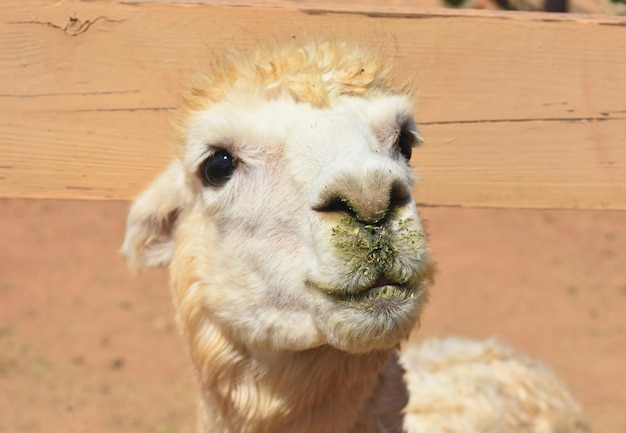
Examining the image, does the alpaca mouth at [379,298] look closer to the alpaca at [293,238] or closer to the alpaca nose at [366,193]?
the alpaca at [293,238]

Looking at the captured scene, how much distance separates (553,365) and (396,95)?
419cm

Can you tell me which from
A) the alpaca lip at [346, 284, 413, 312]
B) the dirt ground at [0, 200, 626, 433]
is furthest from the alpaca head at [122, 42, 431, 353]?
the dirt ground at [0, 200, 626, 433]

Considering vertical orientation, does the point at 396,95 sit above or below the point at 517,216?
above

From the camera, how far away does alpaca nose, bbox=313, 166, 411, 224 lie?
1.99 metres

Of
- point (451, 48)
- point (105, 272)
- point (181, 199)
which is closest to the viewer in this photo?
point (451, 48)

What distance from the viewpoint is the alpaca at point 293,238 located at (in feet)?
6.68

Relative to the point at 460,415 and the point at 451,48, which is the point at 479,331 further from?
the point at 451,48

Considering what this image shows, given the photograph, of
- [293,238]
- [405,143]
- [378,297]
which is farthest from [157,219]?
[378,297]

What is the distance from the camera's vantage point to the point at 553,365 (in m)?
6.15

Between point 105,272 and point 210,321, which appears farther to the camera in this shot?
point 105,272

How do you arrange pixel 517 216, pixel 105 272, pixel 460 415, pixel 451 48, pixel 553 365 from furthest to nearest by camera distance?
pixel 517 216 → pixel 105 272 → pixel 553 365 → pixel 460 415 → pixel 451 48

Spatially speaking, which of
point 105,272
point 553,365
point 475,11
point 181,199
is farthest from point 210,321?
point 105,272

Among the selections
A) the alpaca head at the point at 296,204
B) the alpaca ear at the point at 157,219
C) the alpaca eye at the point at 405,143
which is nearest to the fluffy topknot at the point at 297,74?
the alpaca head at the point at 296,204

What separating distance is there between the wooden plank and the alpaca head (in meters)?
0.09
